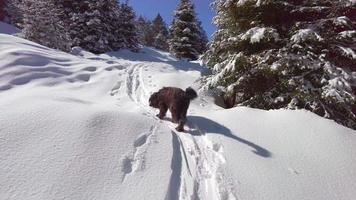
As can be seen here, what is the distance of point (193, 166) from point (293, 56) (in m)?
Result: 4.22

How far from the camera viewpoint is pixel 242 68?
8.41 m

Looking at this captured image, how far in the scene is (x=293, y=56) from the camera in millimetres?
7297

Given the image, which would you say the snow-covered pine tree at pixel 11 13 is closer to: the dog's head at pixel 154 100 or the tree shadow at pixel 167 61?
the tree shadow at pixel 167 61

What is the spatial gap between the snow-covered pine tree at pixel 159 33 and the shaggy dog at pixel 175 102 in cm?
4614

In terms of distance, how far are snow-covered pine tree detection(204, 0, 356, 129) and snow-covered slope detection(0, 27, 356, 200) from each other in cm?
97

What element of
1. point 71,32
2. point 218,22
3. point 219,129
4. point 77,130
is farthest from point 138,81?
point 71,32

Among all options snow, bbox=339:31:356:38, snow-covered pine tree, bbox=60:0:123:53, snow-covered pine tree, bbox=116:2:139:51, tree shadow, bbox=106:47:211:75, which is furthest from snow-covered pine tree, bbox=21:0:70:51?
snow, bbox=339:31:356:38

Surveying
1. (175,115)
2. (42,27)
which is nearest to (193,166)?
(175,115)

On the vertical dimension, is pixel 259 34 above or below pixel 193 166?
above

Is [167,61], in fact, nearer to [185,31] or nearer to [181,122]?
[185,31]

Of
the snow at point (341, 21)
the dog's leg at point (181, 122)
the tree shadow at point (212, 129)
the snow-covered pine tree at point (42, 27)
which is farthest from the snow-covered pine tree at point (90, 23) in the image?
the snow at point (341, 21)

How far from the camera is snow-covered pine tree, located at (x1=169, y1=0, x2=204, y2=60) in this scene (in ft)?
90.1

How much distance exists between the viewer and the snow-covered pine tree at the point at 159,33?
53344 mm

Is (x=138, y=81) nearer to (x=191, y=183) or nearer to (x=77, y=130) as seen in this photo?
(x=77, y=130)
